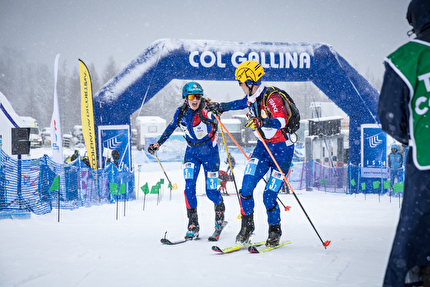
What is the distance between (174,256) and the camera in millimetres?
3307

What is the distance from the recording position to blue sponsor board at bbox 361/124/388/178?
1110 cm

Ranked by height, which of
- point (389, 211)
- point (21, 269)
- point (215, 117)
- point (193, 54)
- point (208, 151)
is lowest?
point (389, 211)

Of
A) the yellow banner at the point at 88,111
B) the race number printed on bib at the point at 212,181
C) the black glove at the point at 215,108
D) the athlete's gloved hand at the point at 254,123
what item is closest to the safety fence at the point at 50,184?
the yellow banner at the point at 88,111

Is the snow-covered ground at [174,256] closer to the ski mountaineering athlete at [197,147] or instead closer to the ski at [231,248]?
the ski at [231,248]

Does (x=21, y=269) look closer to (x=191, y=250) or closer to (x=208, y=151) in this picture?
(x=191, y=250)

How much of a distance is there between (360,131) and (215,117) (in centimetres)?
829

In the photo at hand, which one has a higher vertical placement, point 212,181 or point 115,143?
point 115,143

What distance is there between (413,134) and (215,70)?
8.76 m

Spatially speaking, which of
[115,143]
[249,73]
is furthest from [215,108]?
[115,143]

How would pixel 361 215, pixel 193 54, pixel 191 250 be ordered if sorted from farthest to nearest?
pixel 193 54 < pixel 361 215 < pixel 191 250

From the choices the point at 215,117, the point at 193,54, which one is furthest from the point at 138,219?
the point at 193,54

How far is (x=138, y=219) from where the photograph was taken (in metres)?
6.35

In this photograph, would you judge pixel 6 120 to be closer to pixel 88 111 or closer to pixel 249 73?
pixel 88 111

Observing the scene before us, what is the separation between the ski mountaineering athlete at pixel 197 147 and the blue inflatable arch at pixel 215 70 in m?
5.14
